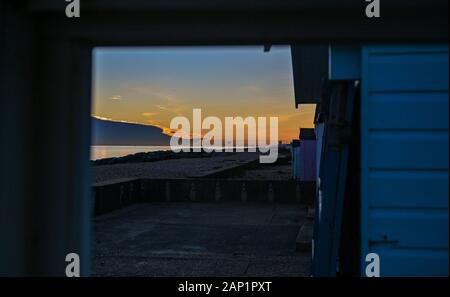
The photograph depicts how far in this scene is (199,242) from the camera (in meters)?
9.34

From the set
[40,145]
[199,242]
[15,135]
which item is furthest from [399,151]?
[199,242]

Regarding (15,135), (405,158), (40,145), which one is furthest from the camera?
(405,158)

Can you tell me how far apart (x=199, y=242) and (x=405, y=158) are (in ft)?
18.7

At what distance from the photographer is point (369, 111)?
4574mm

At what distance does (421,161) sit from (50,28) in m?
3.63

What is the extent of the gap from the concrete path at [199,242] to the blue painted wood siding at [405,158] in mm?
2818

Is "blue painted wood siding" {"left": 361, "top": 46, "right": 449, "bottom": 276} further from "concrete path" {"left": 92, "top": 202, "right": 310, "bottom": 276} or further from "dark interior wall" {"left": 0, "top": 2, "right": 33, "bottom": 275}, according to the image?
"dark interior wall" {"left": 0, "top": 2, "right": 33, "bottom": 275}

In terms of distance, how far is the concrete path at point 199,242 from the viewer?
734cm

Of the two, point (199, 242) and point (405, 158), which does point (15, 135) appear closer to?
point (405, 158)

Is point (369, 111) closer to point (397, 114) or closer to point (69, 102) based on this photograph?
point (397, 114)

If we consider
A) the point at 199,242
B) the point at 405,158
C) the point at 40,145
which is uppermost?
the point at 40,145

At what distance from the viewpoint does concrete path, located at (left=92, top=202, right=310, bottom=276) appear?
734 cm
